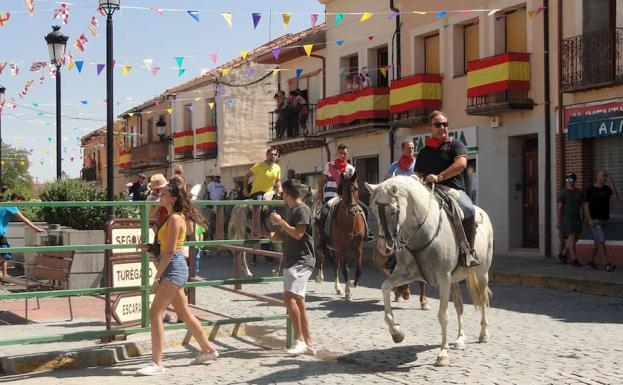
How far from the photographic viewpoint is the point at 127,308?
30.2 ft

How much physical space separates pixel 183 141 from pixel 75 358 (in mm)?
37894

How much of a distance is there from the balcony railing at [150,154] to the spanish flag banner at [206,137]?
5972mm

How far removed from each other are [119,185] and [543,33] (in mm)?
45633

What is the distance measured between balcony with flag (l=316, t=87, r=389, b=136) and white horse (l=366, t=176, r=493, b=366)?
1880 cm

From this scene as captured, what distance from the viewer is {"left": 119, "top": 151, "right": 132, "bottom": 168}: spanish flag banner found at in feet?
179

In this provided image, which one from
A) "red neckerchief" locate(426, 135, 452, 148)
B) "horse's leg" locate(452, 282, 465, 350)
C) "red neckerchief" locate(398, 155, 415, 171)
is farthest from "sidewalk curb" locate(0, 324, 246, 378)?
"red neckerchief" locate(398, 155, 415, 171)

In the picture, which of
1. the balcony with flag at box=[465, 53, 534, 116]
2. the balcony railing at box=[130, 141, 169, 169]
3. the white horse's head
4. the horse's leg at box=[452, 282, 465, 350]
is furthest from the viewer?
the balcony railing at box=[130, 141, 169, 169]

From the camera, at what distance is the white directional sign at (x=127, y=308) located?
9062mm

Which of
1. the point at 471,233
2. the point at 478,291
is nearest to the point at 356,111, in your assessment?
the point at 478,291

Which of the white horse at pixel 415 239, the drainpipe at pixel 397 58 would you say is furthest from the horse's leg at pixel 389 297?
the drainpipe at pixel 397 58

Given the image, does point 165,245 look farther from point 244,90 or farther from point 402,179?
point 244,90

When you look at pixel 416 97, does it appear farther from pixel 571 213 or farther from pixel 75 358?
pixel 75 358

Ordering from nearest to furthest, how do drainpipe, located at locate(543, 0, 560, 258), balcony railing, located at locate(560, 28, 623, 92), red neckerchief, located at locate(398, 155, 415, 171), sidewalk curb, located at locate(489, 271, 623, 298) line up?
red neckerchief, located at locate(398, 155, 415, 171) < sidewalk curb, located at locate(489, 271, 623, 298) < balcony railing, located at locate(560, 28, 623, 92) < drainpipe, located at locate(543, 0, 560, 258)

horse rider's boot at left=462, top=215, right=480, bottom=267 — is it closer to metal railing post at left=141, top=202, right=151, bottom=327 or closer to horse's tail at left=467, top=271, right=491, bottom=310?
horse's tail at left=467, top=271, right=491, bottom=310
